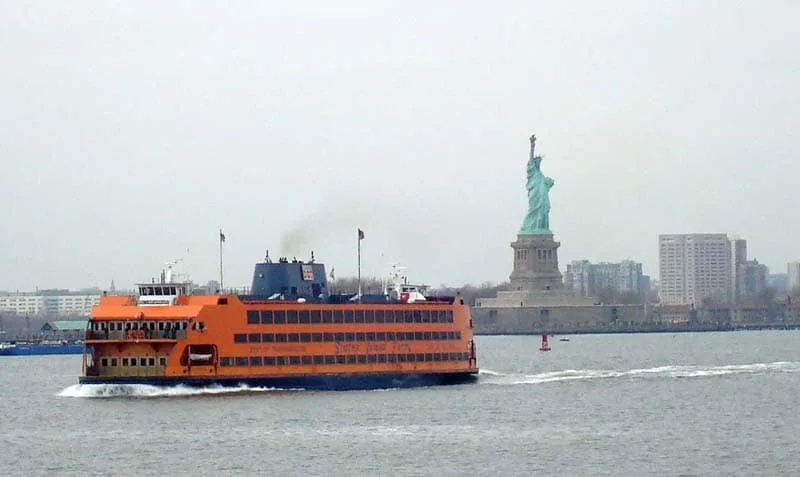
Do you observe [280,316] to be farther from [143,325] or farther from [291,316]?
[143,325]

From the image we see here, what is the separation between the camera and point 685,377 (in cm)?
9294

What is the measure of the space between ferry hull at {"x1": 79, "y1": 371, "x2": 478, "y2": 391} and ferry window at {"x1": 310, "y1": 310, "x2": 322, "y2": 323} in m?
2.34

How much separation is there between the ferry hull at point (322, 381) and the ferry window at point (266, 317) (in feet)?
7.60

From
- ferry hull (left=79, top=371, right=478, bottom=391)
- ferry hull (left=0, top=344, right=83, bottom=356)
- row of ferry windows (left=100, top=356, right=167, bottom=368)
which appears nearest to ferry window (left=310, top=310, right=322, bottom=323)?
ferry hull (left=79, top=371, right=478, bottom=391)

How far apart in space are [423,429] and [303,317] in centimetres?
1607

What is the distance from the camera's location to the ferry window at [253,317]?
7612cm

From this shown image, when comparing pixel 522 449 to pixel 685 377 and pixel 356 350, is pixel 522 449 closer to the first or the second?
pixel 356 350

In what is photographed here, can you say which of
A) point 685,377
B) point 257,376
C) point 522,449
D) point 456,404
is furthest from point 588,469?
point 685,377

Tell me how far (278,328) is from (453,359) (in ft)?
37.6

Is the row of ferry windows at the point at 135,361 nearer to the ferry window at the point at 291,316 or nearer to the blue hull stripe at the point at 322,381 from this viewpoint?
the blue hull stripe at the point at 322,381

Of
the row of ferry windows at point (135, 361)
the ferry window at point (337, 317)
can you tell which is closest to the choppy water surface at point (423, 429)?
the row of ferry windows at point (135, 361)

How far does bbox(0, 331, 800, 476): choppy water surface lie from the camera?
53.8 metres

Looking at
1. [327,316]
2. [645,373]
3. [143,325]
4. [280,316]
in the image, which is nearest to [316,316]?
[327,316]

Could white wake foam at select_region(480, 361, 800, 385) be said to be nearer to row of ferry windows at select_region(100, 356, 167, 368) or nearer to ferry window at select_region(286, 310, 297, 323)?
ferry window at select_region(286, 310, 297, 323)
